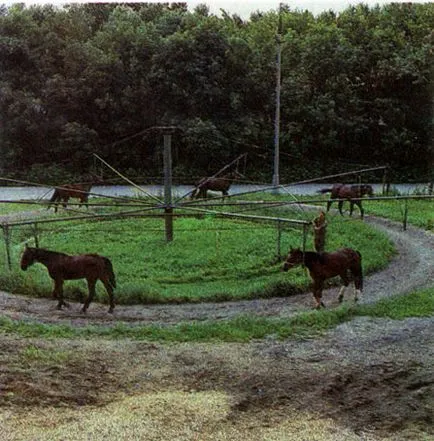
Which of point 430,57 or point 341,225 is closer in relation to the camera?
point 430,57

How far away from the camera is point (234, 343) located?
22.9 ft

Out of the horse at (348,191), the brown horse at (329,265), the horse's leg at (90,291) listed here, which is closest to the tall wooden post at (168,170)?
the horse's leg at (90,291)

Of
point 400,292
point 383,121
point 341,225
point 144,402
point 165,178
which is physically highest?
point 383,121

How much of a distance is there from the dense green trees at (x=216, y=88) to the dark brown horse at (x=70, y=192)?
16 cm

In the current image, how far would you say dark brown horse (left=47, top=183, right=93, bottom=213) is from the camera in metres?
7.38

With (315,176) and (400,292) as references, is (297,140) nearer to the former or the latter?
(315,176)

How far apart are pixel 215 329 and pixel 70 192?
217 cm

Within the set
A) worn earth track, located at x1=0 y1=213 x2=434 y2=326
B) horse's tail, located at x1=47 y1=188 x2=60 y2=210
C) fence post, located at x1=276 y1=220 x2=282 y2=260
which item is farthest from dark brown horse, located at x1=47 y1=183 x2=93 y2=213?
fence post, located at x1=276 y1=220 x2=282 y2=260

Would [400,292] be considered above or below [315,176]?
below

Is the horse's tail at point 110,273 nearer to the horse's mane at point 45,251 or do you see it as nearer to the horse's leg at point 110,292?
the horse's leg at point 110,292

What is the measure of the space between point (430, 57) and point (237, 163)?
7.76 ft

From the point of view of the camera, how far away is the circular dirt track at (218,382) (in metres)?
5.57

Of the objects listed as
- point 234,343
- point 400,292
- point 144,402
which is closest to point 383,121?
point 400,292

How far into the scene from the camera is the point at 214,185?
7.84m
